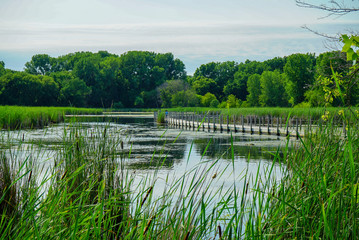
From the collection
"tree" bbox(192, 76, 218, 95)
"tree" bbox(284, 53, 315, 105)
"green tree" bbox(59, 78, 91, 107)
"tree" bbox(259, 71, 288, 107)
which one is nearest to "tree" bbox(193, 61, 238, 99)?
"tree" bbox(192, 76, 218, 95)

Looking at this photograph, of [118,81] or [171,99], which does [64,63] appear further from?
[171,99]

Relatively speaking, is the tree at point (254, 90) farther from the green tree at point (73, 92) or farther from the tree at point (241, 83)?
the green tree at point (73, 92)

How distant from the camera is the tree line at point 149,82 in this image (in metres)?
56.0

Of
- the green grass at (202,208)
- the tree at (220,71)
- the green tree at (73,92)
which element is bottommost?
the green grass at (202,208)

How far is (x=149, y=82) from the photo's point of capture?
8700 cm

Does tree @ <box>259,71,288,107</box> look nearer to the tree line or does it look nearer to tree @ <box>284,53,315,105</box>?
the tree line

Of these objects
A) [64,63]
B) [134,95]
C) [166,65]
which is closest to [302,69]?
[134,95]

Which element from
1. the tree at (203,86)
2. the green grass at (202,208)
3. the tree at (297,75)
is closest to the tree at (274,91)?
the tree at (297,75)

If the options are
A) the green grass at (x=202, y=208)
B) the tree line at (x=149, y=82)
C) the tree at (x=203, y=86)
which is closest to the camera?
the green grass at (x=202, y=208)

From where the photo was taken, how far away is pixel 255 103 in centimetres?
6825

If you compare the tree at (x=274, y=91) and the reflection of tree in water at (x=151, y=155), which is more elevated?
the tree at (x=274, y=91)

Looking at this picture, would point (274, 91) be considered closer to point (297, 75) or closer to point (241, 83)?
point (297, 75)

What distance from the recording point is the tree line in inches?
2206

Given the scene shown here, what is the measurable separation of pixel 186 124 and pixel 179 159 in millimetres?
16726
